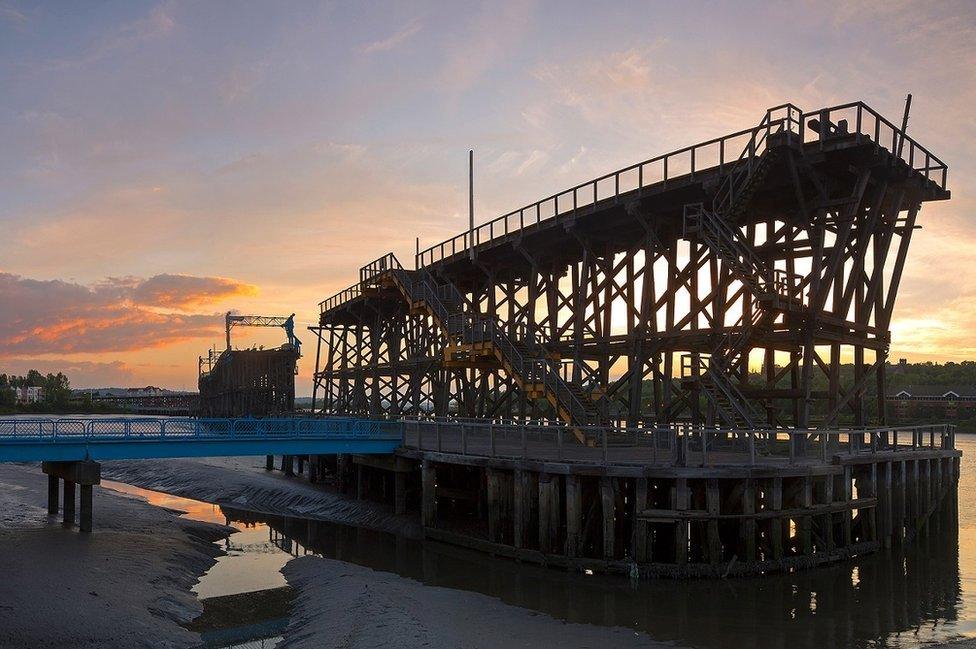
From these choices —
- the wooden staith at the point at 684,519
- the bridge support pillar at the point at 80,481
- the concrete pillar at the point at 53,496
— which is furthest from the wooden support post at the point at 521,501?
the concrete pillar at the point at 53,496

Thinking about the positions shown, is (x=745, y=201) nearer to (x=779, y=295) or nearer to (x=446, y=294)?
(x=779, y=295)

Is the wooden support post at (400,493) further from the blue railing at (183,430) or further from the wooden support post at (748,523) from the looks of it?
the wooden support post at (748,523)

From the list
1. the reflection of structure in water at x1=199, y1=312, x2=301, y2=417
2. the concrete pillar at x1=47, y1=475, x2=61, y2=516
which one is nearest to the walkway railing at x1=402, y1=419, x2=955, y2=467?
the concrete pillar at x1=47, y1=475, x2=61, y2=516

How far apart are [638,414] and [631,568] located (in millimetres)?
11463

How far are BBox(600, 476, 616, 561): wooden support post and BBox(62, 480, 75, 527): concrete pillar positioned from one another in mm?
17638

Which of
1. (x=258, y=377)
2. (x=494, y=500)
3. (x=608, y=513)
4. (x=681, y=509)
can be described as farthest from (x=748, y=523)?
(x=258, y=377)

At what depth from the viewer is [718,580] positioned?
69.1 ft

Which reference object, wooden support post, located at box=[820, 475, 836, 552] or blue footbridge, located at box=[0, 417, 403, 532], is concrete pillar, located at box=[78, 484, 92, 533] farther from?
wooden support post, located at box=[820, 475, 836, 552]

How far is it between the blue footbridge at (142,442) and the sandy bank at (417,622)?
7378 millimetres

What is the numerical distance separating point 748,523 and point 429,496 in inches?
433

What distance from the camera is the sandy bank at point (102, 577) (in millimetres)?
16812

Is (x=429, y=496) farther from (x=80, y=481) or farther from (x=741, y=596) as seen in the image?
(x=741, y=596)

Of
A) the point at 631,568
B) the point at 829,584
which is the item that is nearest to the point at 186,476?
the point at 631,568

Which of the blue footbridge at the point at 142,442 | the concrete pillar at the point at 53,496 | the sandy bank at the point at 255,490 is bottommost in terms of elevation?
the sandy bank at the point at 255,490
